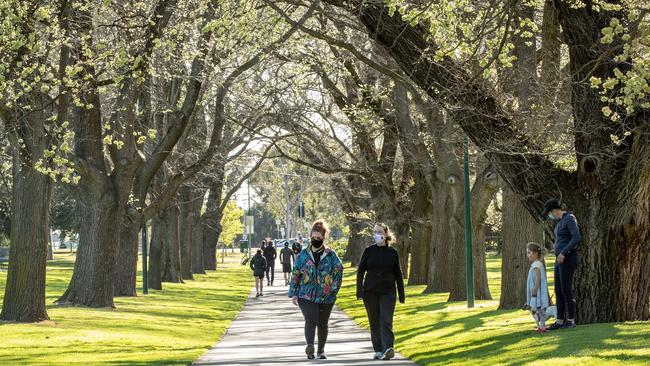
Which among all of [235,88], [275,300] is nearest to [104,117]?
[235,88]

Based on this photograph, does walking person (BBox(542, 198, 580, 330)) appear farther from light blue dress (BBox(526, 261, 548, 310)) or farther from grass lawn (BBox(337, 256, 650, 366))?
grass lawn (BBox(337, 256, 650, 366))

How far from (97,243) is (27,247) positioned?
5114 mm

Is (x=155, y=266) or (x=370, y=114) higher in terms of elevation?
(x=370, y=114)

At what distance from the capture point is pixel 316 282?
Answer: 16578mm

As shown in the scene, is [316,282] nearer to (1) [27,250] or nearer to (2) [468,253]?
(1) [27,250]

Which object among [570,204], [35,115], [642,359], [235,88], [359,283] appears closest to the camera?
[642,359]

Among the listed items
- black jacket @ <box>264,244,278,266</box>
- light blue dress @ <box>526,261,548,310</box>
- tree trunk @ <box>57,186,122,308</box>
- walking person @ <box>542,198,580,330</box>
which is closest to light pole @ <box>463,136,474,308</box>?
tree trunk @ <box>57,186,122,308</box>

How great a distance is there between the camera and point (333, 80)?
4044 centimetres

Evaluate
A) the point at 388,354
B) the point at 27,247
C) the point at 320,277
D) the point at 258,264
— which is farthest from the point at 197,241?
the point at 388,354

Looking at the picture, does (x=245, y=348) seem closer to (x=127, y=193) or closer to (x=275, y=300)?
(x=127, y=193)

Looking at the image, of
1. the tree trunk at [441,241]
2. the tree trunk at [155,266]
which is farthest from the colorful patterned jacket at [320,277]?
the tree trunk at [155,266]

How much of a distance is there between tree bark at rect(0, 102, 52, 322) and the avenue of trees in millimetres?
38

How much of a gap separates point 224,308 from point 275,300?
11.2 feet

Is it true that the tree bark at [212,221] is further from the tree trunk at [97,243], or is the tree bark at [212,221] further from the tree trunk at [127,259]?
the tree trunk at [97,243]
